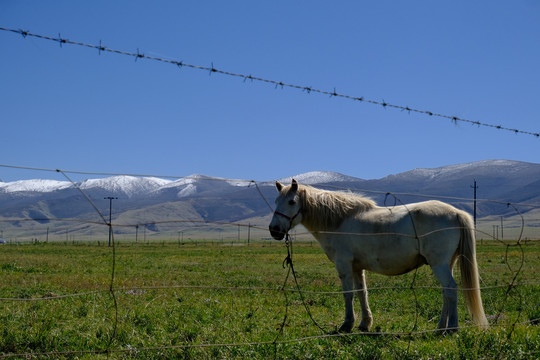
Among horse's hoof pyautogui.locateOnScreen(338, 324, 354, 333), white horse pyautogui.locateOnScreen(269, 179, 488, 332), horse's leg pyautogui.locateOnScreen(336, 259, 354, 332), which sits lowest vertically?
horse's hoof pyautogui.locateOnScreen(338, 324, 354, 333)

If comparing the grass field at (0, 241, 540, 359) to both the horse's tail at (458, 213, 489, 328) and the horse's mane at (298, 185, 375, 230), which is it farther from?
the horse's mane at (298, 185, 375, 230)

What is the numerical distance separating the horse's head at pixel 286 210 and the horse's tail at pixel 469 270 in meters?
2.63

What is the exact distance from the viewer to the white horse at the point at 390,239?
8.13 meters

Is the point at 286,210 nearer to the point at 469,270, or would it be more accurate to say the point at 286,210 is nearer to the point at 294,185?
the point at 294,185

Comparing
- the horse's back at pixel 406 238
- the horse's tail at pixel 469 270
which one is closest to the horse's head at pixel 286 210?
the horse's back at pixel 406 238

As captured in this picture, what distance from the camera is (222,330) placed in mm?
7930

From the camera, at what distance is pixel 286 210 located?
848cm

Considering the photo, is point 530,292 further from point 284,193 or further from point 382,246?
point 284,193

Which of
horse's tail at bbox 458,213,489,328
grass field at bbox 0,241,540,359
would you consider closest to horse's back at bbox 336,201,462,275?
horse's tail at bbox 458,213,489,328

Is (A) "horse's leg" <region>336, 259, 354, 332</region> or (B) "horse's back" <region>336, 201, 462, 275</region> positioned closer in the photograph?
(B) "horse's back" <region>336, 201, 462, 275</region>

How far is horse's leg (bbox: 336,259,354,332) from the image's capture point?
27.3ft

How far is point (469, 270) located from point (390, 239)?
1.38 meters

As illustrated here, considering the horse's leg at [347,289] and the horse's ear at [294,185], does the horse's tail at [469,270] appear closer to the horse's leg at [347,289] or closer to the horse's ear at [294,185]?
the horse's leg at [347,289]

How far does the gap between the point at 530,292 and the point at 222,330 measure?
960 cm
